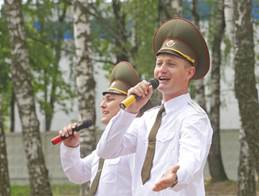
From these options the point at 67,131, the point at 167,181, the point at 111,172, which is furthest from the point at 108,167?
the point at 167,181

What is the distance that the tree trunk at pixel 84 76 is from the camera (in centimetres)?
1224

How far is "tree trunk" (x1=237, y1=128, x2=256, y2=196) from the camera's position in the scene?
1263 centimetres

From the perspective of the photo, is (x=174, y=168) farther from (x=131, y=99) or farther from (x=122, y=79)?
(x=122, y=79)

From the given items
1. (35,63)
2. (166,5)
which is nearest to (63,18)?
(35,63)

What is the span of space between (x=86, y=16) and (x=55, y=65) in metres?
15.5

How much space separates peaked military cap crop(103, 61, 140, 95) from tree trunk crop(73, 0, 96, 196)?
18.9 ft

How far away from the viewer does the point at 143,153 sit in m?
4.70

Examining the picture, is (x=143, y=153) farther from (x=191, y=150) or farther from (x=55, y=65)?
(x=55, y=65)

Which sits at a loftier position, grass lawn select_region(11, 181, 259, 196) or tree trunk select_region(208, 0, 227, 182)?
tree trunk select_region(208, 0, 227, 182)

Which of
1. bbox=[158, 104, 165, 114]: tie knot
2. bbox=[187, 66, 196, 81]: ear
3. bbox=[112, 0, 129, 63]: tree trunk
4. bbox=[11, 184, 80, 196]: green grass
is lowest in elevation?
bbox=[11, 184, 80, 196]: green grass

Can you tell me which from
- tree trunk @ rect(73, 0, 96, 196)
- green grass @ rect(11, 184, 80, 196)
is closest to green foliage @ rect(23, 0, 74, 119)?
green grass @ rect(11, 184, 80, 196)

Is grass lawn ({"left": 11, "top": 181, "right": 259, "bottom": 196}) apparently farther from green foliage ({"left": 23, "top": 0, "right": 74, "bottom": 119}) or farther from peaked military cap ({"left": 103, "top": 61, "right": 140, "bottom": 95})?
peaked military cap ({"left": 103, "top": 61, "right": 140, "bottom": 95})

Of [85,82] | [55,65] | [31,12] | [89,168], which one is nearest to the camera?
[89,168]

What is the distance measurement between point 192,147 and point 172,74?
1.50 feet
